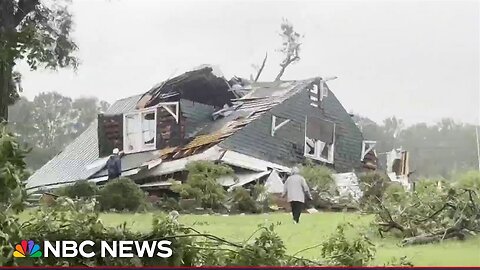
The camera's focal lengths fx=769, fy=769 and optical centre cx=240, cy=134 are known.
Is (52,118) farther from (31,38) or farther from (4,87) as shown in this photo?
(31,38)

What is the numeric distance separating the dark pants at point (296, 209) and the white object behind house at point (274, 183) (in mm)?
73

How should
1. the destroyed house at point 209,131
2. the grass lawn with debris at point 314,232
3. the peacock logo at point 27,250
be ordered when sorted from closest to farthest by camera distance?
the peacock logo at point 27,250
the grass lawn with debris at point 314,232
the destroyed house at point 209,131

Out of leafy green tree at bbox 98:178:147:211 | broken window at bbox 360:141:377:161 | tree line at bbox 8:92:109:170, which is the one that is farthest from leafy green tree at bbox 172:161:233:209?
broken window at bbox 360:141:377:161

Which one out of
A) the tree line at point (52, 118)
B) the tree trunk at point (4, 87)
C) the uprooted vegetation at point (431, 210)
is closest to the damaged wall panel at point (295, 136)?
the uprooted vegetation at point (431, 210)

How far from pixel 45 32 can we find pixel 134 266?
104cm

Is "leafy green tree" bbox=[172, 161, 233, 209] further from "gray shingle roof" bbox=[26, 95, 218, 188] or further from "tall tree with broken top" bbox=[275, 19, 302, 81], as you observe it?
"tall tree with broken top" bbox=[275, 19, 302, 81]

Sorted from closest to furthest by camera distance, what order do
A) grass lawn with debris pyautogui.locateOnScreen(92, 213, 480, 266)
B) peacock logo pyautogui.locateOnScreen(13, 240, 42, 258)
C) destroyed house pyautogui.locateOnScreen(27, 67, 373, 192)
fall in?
peacock logo pyautogui.locateOnScreen(13, 240, 42, 258)
grass lawn with debris pyautogui.locateOnScreen(92, 213, 480, 266)
destroyed house pyautogui.locateOnScreen(27, 67, 373, 192)

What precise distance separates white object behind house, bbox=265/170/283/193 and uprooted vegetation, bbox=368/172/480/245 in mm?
370

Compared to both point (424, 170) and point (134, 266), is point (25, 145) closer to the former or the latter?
point (134, 266)

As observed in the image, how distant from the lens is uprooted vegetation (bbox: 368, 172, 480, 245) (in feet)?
10.1

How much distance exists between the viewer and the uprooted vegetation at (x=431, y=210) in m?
3.07

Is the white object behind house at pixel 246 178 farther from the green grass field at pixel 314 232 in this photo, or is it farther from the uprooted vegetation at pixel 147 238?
the uprooted vegetation at pixel 147 238

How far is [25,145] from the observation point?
115 inches

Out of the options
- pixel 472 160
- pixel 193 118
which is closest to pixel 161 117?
pixel 193 118
